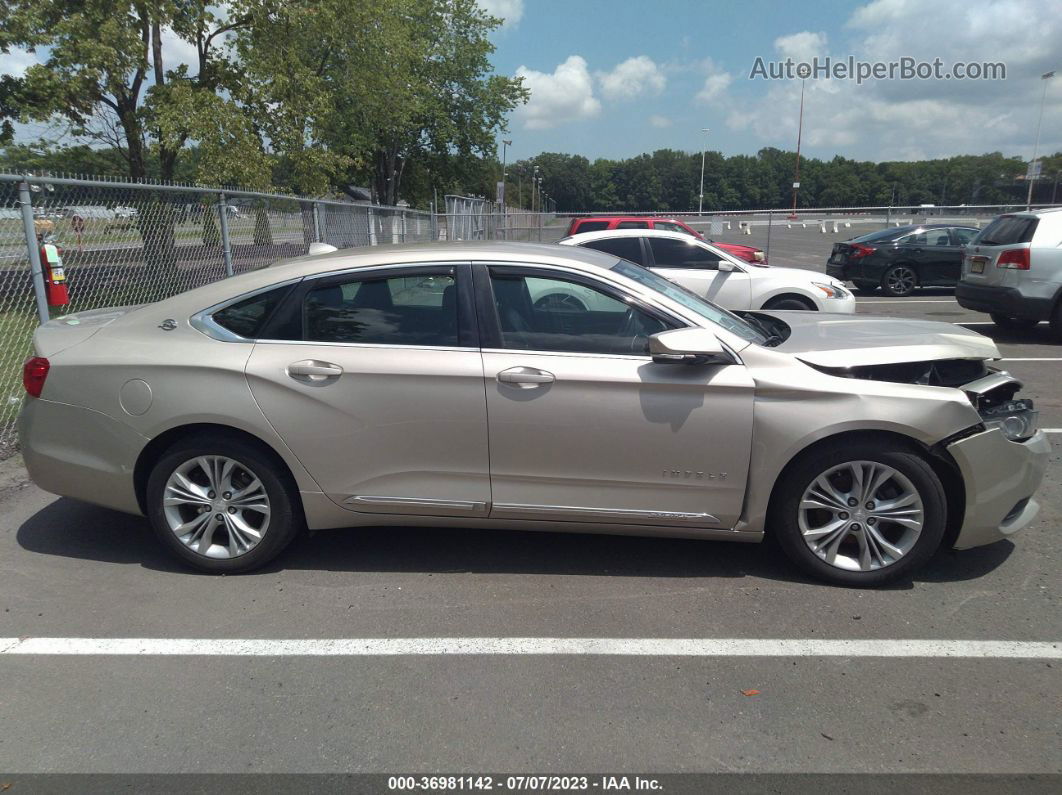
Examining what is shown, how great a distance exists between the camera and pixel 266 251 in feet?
33.0

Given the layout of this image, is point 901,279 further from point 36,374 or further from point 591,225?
point 36,374

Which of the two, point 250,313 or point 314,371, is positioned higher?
point 250,313

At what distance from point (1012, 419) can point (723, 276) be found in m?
6.39

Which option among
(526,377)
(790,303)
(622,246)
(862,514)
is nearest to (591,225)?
(622,246)

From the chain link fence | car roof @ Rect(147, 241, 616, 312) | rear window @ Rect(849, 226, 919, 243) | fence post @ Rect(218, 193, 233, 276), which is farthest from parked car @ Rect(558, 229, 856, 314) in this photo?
rear window @ Rect(849, 226, 919, 243)

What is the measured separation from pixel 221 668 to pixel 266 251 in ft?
25.5

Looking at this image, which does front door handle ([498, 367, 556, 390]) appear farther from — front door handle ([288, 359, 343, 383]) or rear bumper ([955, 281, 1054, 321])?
rear bumper ([955, 281, 1054, 321])

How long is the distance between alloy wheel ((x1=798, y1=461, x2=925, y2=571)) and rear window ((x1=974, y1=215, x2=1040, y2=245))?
Result: 822 centimetres

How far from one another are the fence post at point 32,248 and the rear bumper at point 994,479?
6224mm

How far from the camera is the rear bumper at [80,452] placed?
3906 millimetres

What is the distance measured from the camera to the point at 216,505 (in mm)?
3924

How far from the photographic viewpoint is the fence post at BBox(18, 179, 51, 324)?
595cm

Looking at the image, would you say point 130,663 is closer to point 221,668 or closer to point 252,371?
point 221,668

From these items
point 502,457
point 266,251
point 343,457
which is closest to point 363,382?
point 343,457
